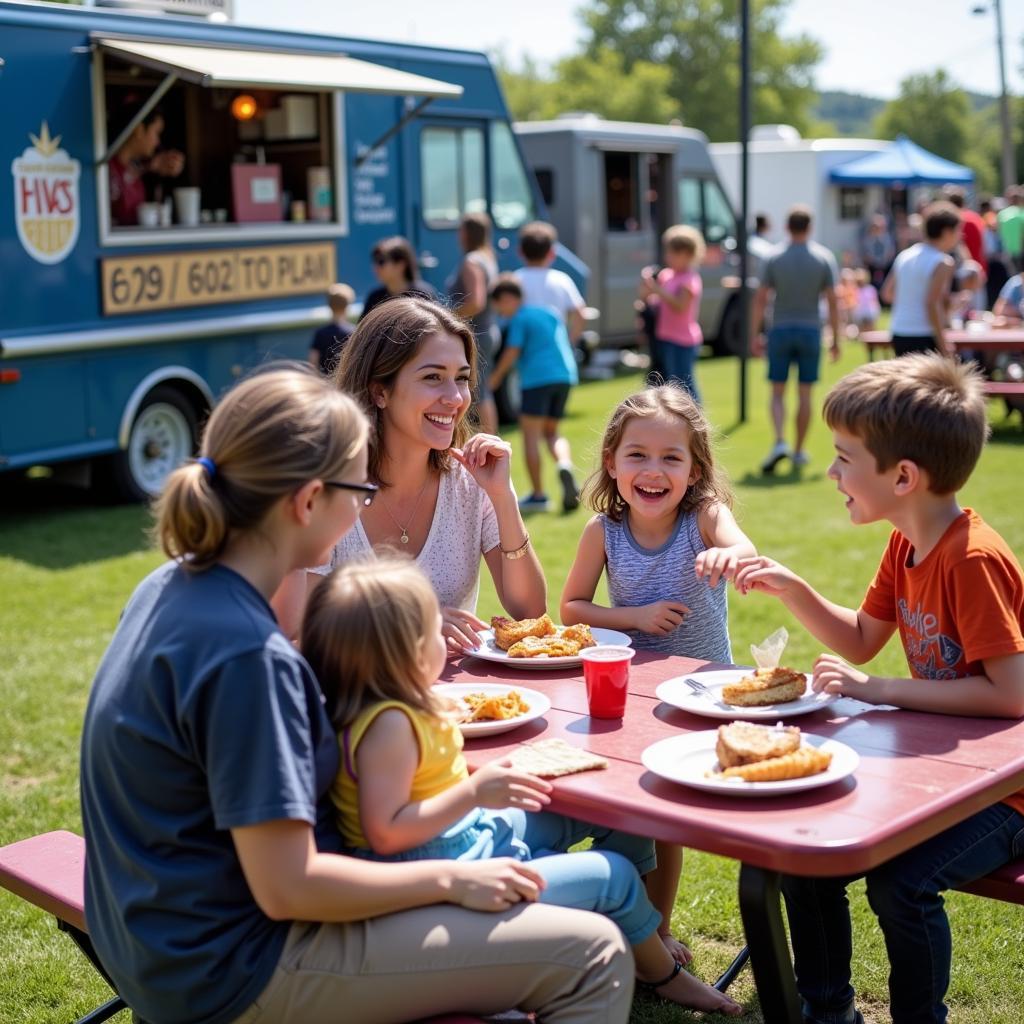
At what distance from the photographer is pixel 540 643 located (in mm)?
3133

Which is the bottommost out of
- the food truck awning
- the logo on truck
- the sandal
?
the sandal

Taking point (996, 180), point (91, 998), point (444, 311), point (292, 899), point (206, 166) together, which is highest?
point (996, 180)

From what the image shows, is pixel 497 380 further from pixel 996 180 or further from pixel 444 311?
pixel 996 180

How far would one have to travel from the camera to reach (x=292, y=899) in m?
2.04

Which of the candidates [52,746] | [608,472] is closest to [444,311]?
[608,472]

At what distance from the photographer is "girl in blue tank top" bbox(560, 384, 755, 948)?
3.49m

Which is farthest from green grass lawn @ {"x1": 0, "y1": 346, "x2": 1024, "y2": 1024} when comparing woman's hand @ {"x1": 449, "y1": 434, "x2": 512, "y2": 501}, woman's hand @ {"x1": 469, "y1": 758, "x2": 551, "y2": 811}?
woman's hand @ {"x1": 469, "y1": 758, "x2": 551, "y2": 811}

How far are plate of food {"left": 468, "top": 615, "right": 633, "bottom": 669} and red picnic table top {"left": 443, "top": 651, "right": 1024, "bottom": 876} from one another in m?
0.25

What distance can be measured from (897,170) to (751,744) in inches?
1230

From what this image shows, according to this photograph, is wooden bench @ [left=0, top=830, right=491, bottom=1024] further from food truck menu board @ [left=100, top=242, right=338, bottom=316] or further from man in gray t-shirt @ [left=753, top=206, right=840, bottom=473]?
man in gray t-shirt @ [left=753, top=206, right=840, bottom=473]

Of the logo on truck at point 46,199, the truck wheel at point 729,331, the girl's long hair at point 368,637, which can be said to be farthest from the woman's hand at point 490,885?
the truck wheel at point 729,331

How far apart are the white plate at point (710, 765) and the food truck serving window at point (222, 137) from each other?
6.94 metres

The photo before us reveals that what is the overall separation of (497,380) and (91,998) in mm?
6790

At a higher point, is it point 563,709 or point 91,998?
point 563,709
